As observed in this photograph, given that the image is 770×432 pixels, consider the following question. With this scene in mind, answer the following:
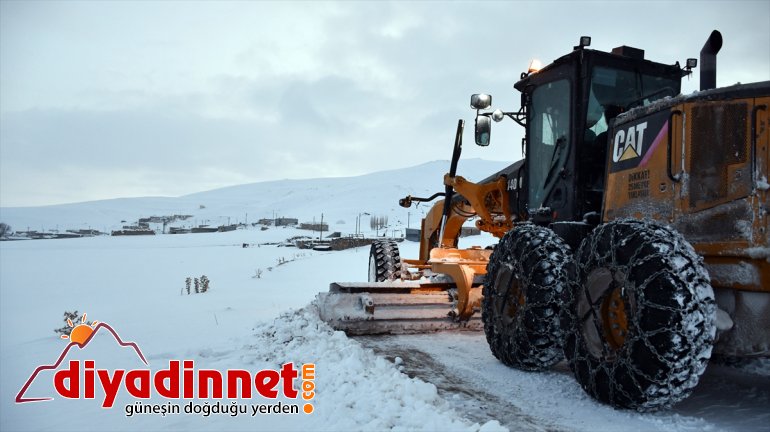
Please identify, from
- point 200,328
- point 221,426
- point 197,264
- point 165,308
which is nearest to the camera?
point 221,426

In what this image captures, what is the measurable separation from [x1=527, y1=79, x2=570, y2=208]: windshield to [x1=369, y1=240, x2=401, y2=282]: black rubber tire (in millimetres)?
3673

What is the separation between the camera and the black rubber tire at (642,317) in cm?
297

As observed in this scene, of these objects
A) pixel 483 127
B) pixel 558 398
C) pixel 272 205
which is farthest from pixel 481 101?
pixel 272 205

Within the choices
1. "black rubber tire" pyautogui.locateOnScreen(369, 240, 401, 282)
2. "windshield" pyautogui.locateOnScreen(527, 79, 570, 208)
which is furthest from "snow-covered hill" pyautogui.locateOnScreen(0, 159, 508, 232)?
"windshield" pyautogui.locateOnScreen(527, 79, 570, 208)

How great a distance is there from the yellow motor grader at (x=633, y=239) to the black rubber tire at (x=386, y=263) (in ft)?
10.2

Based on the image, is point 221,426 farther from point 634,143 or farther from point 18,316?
point 18,316

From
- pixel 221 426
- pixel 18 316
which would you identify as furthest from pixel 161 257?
pixel 221 426

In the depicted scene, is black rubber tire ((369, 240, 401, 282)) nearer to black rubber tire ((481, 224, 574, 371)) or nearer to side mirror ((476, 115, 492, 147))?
side mirror ((476, 115, 492, 147))

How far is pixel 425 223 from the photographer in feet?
35.9

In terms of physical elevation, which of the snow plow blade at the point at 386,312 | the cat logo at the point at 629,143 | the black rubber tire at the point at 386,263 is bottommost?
the snow plow blade at the point at 386,312

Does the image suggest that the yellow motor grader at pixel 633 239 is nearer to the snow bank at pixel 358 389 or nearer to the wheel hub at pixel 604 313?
the wheel hub at pixel 604 313

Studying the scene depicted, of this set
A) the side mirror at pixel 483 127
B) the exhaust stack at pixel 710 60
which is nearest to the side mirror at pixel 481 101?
the side mirror at pixel 483 127

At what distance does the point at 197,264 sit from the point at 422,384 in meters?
20.4

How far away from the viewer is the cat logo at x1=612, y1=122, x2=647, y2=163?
3928mm
